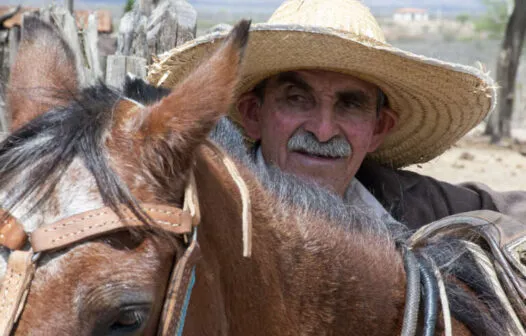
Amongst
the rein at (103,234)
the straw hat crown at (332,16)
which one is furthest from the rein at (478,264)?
the straw hat crown at (332,16)

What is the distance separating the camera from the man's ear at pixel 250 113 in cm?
350

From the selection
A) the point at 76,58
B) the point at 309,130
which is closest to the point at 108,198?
the point at 76,58

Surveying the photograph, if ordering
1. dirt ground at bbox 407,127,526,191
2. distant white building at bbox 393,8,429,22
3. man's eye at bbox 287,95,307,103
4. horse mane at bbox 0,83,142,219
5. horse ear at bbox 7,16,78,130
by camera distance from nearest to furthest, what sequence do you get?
horse mane at bbox 0,83,142,219 < horse ear at bbox 7,16,78,130 < man's eye at bbox 287,95,307,103 < dirt ground at bbox 407,127,526,191 < distant white building at bbox 393,8,429,22

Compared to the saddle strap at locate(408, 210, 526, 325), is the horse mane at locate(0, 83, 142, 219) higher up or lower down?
higher up

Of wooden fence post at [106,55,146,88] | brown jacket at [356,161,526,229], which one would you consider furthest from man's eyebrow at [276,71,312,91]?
wooden fence post at [106,55,146,88]

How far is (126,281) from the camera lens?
153 cm

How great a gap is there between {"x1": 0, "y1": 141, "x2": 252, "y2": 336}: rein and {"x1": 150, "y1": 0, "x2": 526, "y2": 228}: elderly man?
1.28 m

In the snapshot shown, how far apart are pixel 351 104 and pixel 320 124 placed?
19cm

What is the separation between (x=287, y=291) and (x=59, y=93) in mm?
796

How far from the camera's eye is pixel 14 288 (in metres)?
1.46

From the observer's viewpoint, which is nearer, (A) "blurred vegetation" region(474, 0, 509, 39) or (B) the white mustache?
(B) the white mustache

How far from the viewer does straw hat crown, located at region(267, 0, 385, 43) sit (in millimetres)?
3189

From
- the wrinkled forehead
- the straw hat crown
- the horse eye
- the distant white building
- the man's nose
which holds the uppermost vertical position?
the straw hat crown

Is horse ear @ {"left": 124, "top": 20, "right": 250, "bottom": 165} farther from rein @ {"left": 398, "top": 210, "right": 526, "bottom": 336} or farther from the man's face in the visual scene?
the man's face
